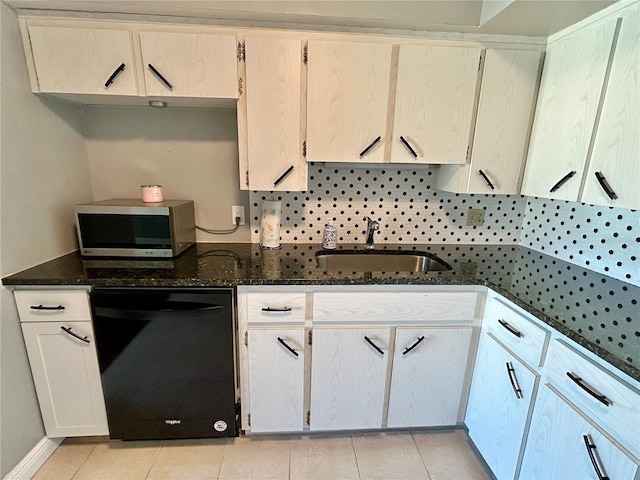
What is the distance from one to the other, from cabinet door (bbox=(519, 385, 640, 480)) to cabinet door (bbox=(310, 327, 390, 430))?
612 mm

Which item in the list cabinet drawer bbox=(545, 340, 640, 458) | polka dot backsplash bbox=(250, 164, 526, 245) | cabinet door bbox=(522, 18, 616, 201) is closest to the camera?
cabinet drawer bbox=(545, 340, 640, 458)

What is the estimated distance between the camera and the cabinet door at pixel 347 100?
1.44 metres

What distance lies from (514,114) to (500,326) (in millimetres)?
1027

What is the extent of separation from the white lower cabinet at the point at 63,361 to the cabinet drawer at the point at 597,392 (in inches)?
72.6

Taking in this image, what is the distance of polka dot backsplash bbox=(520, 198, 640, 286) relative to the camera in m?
1.39

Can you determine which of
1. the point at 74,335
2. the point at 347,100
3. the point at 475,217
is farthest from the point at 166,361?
the point at 475,217

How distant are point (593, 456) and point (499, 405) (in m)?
0.46

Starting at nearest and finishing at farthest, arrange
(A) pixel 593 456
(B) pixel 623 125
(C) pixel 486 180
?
(A) pixel 593 456 < (B) pixel 623 125 < (C) pixel 486 180

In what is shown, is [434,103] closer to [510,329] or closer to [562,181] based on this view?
[562,181]

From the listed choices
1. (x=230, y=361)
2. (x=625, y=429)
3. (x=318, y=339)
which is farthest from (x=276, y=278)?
(x=625, y=429)

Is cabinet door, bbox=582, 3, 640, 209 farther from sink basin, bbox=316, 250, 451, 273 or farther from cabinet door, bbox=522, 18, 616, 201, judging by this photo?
sink basin, bbox=316, 250, 451, 273

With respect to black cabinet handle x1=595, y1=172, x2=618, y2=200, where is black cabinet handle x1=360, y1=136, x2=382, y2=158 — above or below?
above

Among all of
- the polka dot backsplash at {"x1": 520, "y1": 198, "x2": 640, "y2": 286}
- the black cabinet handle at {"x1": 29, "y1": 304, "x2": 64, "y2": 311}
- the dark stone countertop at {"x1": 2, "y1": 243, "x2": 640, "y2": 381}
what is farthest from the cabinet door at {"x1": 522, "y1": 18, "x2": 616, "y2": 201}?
the black cabinet handle at {"x1": 29, "y1": 304, "x2": 64, "y2": 311}

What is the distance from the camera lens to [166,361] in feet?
4.73
